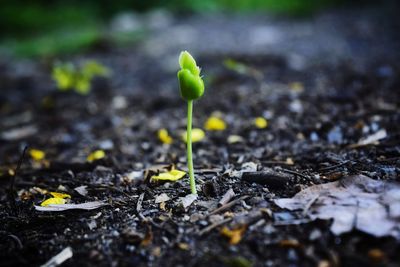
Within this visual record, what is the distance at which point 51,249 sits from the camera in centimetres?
117

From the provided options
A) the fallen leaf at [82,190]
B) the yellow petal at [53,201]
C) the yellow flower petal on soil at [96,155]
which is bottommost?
the yellow flower petal on soil at [96,155]

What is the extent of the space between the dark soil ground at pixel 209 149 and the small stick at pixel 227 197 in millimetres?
24

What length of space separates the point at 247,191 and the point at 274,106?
1290mm

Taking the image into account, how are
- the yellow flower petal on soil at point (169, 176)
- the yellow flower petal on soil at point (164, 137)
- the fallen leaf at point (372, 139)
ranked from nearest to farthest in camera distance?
the yellow flower petal on soil at point (169, 176), the fallen leaf at point (372, 139), the yellow flower petal on soil at point (164, 137)

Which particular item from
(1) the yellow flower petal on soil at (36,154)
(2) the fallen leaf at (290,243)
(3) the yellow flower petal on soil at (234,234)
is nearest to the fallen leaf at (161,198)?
(3) the yellow flower petal on soil at (234,234)

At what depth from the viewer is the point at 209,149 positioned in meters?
2.09

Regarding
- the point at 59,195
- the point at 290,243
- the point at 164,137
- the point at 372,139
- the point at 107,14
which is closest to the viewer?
the point at 290,243

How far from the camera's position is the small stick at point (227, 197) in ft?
4.21

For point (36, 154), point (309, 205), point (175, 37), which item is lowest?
point (36, 154)

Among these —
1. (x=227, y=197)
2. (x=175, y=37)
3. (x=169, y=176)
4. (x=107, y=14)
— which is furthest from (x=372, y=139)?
(x=107, y=14)

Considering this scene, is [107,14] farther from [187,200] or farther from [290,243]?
[290,243]

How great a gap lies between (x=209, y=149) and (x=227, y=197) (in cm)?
79

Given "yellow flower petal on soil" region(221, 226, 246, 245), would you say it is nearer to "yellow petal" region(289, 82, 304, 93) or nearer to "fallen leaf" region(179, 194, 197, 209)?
"fallen leaf" region(179, 194, 197, 209)

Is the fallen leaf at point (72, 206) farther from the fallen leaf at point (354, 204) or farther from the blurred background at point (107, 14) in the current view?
the blurred background at point (107, 14)
